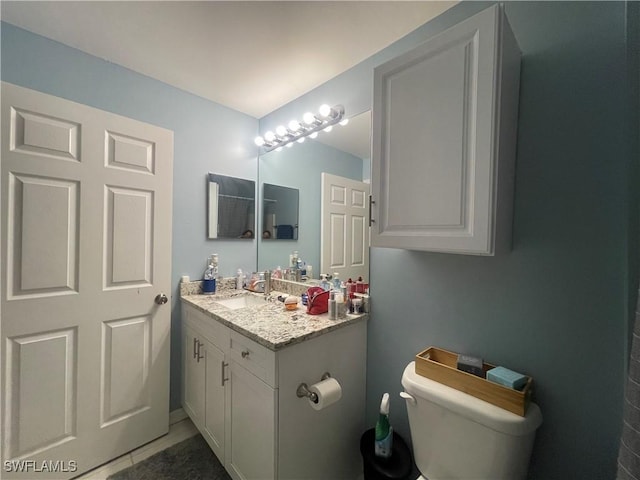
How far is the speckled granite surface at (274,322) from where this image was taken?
1.05 metres

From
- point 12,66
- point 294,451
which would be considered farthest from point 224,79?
point 294,451

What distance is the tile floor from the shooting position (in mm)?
1378

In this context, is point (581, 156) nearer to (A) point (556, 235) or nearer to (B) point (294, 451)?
(A) point (556, 235)

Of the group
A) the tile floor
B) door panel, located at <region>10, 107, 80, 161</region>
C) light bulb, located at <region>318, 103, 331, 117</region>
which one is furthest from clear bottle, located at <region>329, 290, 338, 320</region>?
door panel, located at <region>10, 107, 80, 161</region>

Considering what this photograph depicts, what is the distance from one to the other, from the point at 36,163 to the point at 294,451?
1777mm

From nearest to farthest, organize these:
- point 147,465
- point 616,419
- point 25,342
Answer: point 616,419 < point 25,342 < point 147,465

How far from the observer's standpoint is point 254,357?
1.10 meters

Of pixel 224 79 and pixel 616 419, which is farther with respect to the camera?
pixel 224 79

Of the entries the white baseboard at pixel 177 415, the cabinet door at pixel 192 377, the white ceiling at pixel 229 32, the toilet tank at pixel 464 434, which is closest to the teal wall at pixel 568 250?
the toilet tank at pixel 464 434

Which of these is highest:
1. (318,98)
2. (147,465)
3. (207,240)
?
(318,98)

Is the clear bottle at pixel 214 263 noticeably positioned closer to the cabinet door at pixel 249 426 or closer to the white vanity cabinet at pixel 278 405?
the white vanity cabinet at pixel 278 405

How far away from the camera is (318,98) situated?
68.4 inches

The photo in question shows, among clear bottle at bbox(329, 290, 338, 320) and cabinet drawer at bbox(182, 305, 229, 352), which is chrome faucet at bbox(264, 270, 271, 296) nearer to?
cabinet drawer at bbox(182, 305, 229, 352)

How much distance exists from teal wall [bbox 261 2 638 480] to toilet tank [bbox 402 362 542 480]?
16 centimetres
